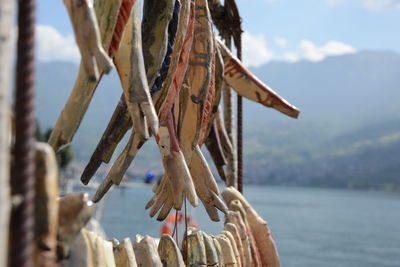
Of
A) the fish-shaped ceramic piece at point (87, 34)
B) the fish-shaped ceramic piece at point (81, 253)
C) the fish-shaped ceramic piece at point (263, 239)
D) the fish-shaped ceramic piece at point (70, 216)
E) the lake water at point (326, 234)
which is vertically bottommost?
the lake water at point (326, 234)

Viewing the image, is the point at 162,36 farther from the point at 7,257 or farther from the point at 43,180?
the point at 7,257

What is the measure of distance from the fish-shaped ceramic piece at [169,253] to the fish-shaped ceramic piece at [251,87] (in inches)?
60.7

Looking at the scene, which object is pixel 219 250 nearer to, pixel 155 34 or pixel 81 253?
pixel 155 34

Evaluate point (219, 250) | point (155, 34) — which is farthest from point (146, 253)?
point (155, 34)

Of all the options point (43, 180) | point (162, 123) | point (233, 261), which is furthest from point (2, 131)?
point (233, 261)

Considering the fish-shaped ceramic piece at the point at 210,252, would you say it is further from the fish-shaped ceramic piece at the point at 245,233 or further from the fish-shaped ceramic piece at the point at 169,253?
the fish-shaped ceramic piece at the point at 245,233

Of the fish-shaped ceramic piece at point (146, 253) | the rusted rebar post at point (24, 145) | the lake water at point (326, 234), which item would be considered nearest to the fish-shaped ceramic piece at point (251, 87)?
the fish-shaped ceramic piece at point (146, 253)

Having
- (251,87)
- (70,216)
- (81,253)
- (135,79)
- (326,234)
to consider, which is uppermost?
(251,87)

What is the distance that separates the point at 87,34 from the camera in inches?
94.7

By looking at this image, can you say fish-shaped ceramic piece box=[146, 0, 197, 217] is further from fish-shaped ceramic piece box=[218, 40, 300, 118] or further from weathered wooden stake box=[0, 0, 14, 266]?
weathered wooden stake box=[0, 0, 14, 266]

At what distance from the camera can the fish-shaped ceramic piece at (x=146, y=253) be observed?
345 centimetres

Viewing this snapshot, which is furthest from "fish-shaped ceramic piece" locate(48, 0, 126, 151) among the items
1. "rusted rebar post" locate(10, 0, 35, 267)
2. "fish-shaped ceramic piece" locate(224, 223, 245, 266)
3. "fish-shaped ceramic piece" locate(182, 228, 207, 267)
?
"fish-shaped ceramic piece" locate(224, 223, 245, 266)

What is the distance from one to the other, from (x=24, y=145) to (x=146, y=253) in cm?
179

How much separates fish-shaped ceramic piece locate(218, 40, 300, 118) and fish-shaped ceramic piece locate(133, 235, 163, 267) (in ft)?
5.46
